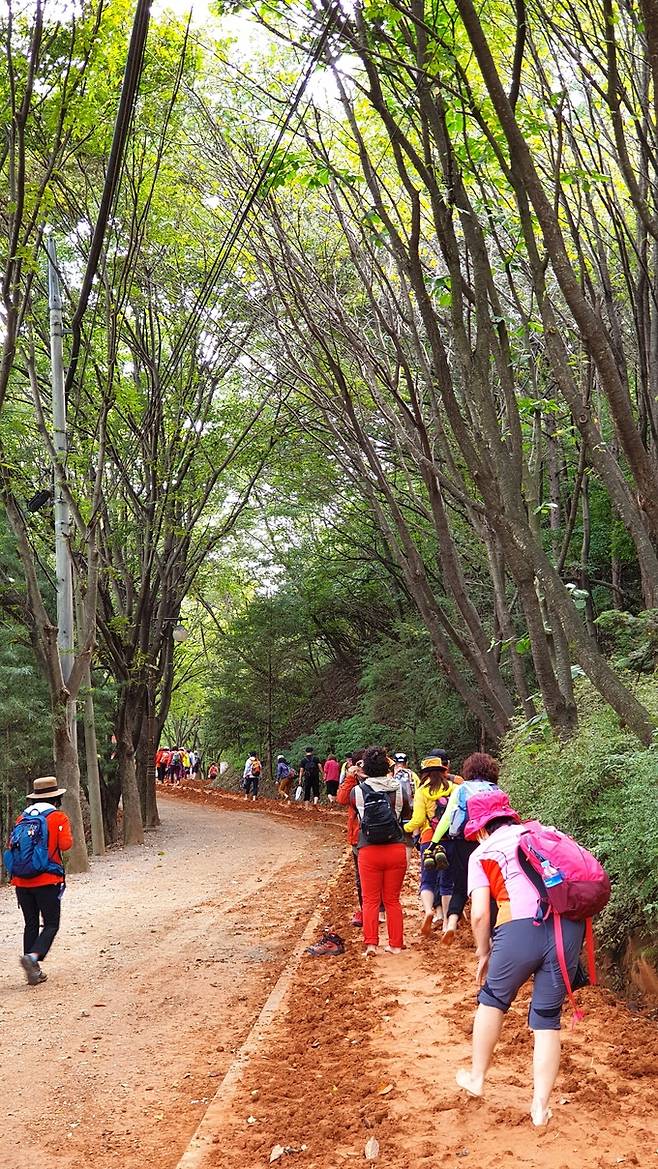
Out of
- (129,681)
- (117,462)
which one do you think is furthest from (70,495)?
(129,681)

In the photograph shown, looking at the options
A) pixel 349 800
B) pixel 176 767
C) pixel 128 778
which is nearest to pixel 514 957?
pixel 349 800

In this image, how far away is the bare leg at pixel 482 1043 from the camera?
438 centimetres

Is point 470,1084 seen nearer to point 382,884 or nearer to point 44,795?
point 382,884

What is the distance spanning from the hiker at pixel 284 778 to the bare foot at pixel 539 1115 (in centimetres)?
2718

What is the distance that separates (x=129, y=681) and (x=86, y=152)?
9744mm

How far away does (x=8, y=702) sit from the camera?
21.0 meters

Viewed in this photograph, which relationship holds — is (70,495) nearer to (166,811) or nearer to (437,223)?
(437,223)

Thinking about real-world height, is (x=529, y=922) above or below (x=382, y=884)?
above

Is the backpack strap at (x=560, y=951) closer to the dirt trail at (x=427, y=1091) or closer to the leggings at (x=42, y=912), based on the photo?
the dirt trail at (x=427, y=1091)

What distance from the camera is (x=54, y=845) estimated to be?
848 centimetres

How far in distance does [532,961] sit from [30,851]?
5.30 metres

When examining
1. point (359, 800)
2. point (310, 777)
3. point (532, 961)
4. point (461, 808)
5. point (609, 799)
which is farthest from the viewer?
point (310, 777)

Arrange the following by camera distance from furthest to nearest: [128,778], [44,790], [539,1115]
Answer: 1. [128,778]
2. [44,790]
3. [539,1115]

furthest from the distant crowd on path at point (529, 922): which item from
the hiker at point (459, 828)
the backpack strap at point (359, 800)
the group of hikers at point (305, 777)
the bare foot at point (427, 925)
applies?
the group of hikers at point (305, 777)
